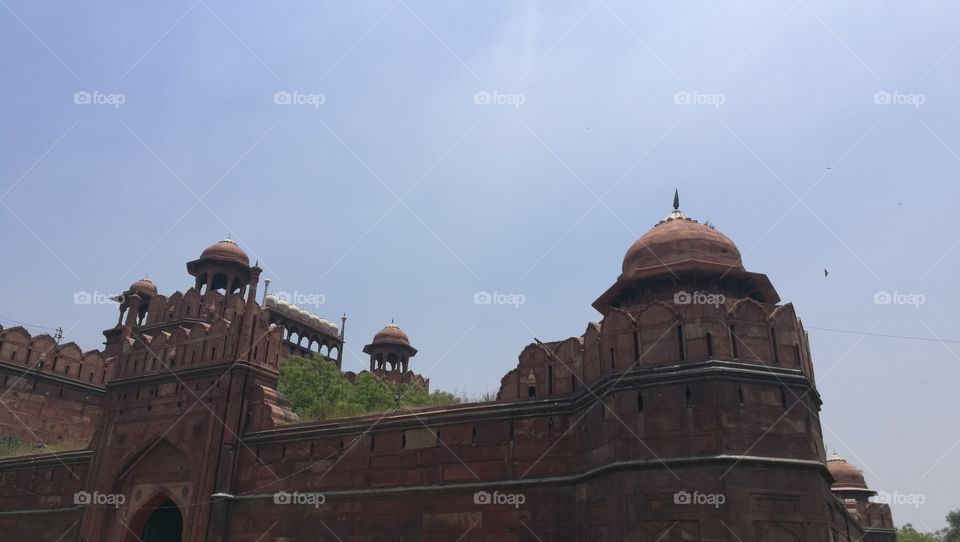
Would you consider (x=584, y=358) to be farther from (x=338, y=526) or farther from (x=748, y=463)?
(x=338, y=526)

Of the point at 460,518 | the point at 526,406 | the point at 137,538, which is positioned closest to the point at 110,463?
the point at 137,538

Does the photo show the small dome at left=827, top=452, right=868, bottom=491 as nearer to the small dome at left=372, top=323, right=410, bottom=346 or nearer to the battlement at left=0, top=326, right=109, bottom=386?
the small dome at left=372, top=323, right=410, bottom=346

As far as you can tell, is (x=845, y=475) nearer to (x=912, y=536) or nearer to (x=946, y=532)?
(x=912, y=536)

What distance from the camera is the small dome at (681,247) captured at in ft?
48.3

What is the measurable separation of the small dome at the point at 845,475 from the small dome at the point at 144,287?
34619 mm

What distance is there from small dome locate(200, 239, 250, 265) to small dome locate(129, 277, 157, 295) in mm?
5581

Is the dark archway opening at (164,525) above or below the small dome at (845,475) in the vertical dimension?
below

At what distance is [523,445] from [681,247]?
5457 mm

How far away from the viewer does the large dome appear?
48.3 ft

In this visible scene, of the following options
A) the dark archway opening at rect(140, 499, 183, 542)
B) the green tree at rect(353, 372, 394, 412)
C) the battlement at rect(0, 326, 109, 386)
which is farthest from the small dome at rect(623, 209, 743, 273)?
the battlement at rect(0, 326, 109, 386)

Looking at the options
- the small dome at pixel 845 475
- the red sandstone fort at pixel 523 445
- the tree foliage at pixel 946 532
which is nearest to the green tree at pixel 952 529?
the tree foliage at pixel 946 532

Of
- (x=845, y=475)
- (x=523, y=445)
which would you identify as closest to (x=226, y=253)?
(x=523, y=445)

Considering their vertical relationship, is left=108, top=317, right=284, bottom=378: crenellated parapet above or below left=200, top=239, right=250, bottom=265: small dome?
below

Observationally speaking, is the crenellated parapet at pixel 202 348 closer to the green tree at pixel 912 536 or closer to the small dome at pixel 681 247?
the small dome at pixel 681 247
